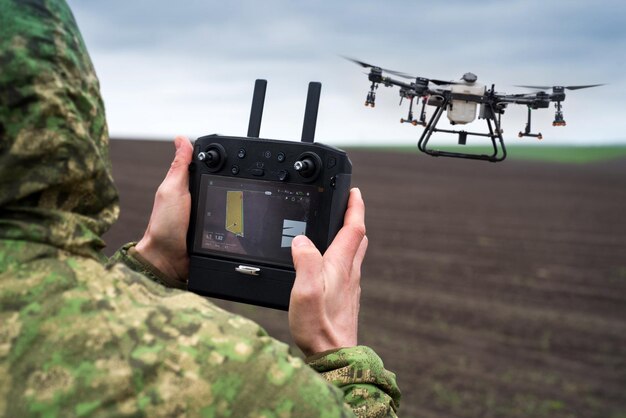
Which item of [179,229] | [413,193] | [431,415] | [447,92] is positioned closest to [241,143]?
[179,229]

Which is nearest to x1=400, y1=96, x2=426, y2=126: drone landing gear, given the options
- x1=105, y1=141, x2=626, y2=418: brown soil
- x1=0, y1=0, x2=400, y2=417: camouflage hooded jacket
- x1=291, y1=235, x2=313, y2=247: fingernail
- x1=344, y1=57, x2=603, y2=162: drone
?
x1=344, y1=57, x2=603, y2=162: drone

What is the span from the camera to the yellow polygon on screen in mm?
2088

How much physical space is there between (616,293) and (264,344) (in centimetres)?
1006

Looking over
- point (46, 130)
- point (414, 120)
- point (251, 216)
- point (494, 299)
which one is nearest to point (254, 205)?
point (251, 216)

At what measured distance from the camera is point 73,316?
99cm

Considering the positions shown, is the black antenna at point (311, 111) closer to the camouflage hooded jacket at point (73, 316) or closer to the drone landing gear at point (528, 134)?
the drone landing gear at point (528, 134)

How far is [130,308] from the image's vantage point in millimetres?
1031

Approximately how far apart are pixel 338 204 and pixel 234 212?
12.0 inches

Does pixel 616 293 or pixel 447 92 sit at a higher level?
pixel 447 92

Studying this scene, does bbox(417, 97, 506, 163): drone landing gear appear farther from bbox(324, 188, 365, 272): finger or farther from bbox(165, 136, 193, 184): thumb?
bbox(165, 136, 193, 184): thumb

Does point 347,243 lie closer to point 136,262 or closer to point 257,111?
point 136,262

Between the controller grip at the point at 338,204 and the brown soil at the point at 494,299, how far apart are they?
192 inches

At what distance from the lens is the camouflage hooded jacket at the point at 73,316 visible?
0.96m

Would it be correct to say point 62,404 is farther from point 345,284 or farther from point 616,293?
point 616,293
